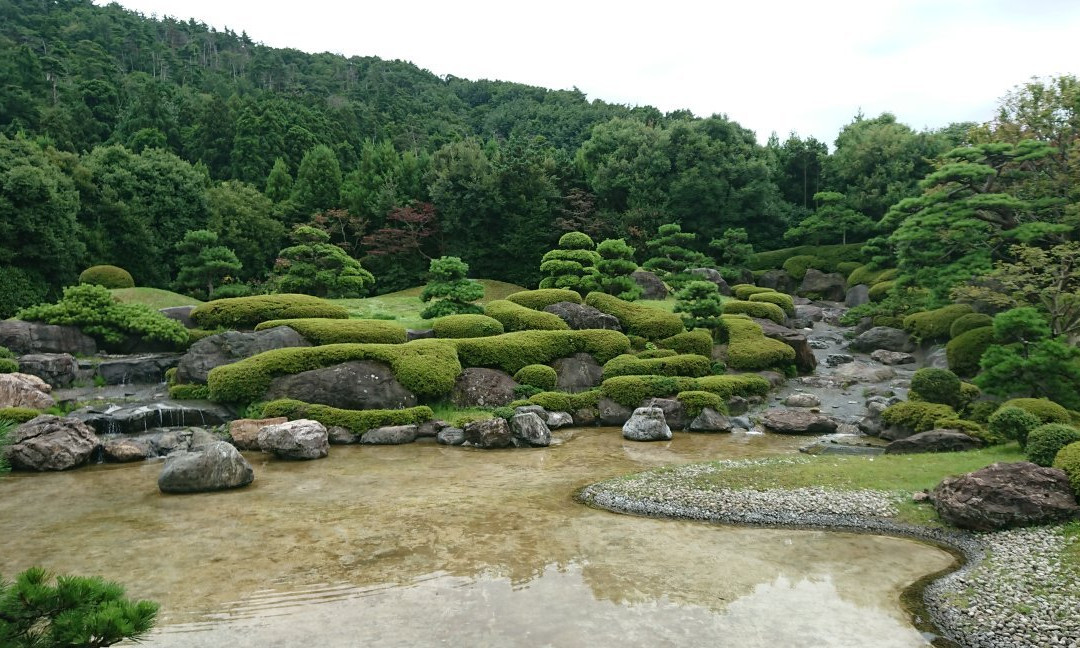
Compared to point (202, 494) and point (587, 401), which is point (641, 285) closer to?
point (587, 401)

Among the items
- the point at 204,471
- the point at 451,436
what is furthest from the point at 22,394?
the point at 451,436

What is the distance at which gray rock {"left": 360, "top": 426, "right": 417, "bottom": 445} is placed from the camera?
49.4 feet

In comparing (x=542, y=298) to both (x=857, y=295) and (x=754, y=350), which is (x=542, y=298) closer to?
(x=754, y=350)

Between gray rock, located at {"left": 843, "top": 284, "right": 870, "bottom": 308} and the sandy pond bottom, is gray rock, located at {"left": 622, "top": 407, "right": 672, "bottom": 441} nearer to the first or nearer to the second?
the sandy pond bottom

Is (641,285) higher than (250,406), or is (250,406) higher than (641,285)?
(641,285)

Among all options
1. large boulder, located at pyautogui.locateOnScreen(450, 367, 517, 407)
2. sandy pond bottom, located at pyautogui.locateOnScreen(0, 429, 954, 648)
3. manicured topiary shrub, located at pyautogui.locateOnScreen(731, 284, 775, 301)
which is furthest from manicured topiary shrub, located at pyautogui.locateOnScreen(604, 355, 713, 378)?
manicured topiary shrub, located at pyautogui.locateOnScreen(731, 284, 775, 301)

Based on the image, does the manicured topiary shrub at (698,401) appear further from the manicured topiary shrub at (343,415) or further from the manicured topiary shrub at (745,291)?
the manicured topiary shrub at (745,291)

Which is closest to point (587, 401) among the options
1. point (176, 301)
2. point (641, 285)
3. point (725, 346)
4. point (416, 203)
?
point (725, 346)

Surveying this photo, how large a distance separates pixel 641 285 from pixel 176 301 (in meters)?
20.4

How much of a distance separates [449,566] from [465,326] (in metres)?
12.9

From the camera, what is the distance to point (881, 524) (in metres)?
8.50

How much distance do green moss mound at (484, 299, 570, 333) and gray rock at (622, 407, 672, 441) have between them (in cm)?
620

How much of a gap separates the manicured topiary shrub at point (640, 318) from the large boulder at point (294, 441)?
1233cm

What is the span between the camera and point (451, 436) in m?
15.1
